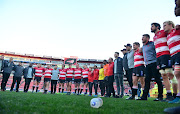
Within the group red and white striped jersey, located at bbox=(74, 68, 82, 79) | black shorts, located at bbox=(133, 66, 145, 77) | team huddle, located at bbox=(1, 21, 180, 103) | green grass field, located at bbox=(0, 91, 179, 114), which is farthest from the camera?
red and white striped jersey, located at bbox=(74, 68, 82, 79)

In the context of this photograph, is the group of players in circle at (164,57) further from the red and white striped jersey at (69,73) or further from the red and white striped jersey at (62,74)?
the red and white striped jersey at (62,74)

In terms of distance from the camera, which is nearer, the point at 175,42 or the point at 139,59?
the point at 175,42

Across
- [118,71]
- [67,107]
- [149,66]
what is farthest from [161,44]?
[67,107]

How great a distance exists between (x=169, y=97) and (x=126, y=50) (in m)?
3.29

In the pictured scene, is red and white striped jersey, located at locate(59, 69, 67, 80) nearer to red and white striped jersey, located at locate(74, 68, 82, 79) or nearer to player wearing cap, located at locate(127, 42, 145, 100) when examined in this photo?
red and white striped jersey, located at locate(74, 68, 82, 79)

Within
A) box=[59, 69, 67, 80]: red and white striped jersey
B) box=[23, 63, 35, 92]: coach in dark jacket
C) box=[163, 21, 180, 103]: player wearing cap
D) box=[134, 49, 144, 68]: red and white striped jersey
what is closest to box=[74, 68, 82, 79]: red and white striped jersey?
box=[59, 69, 67, 80]: red and white striped jersey

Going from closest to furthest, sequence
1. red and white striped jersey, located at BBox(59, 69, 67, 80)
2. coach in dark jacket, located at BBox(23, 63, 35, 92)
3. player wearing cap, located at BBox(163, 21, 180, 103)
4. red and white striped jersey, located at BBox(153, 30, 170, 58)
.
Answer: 1. player wearing cap, located at BBox(163, 21, 180, 103)
2. red and white striped jersey, located at BBox(153, 30, 170, 58)
3. coach in dark jacket, located at BBox(23, 63, 35, 92)
4. red and white striped jersey, located at BBox(59, 69, 67, 80)

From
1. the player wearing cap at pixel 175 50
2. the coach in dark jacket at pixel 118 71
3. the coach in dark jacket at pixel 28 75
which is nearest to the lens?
the player wearing cap at pixel 175 50

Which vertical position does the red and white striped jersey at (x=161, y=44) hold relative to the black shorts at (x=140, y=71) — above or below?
above

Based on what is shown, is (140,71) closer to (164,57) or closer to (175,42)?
(164,57)

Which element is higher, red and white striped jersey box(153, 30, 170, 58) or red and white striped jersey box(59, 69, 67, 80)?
red and white striped jersey box(153, 30, 170, 58)

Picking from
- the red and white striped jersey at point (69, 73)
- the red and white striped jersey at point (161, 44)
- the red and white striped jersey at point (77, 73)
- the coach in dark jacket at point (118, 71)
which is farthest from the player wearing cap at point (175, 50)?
the red and white striped jersey at point (69, 73)

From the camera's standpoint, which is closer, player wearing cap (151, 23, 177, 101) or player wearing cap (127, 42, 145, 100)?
player wearing cap (151, 23, 177, 101)

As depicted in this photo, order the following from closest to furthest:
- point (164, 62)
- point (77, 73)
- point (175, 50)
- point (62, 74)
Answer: point (175, 50) < point (164, 62) < point (77, 73) < point (62, 74)
